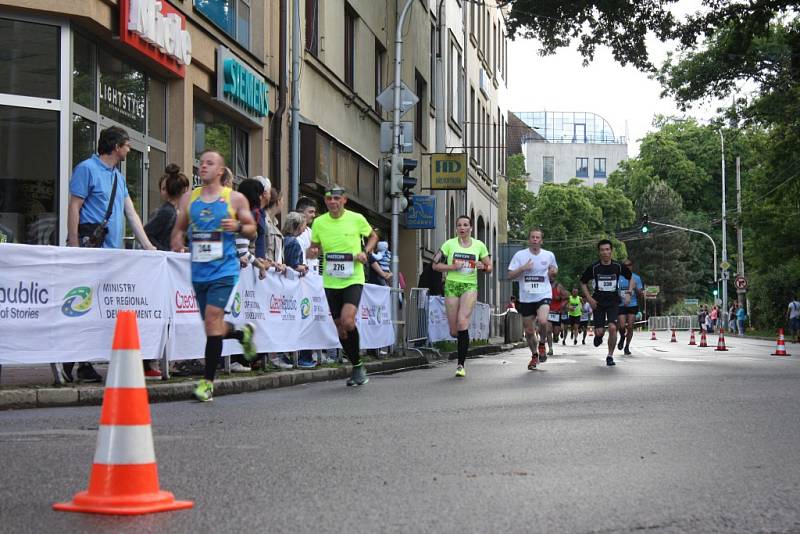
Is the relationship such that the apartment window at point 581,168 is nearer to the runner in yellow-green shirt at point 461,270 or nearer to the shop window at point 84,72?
the runner in yellow-green shirt at point 461,270

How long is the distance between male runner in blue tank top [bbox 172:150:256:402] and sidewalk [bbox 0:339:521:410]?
823mm

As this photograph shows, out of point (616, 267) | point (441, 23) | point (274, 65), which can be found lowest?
point (616, 267)

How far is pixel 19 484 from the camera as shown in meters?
5.31

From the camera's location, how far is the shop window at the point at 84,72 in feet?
45.7

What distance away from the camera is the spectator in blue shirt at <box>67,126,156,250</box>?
10.4 m

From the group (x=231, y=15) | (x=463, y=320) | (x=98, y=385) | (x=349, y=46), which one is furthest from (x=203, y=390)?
(x=349, y=46)

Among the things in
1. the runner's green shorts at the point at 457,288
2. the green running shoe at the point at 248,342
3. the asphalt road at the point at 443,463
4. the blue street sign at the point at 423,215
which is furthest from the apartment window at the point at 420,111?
the green running shoe at the point at 248,342

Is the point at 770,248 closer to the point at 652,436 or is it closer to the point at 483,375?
the point at 483,375

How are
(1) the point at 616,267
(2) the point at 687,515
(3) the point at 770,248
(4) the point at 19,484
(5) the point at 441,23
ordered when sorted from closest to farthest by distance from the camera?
1. (2) the point at 687,515
2. (4) the point at 19,484
3. (1) the point at 616,267
4. (5) the point at 441,23
5. (3) the point at 770,248

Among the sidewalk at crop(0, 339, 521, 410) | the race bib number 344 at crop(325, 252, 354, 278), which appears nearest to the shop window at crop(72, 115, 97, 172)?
the sidewalk at crop(0, 339, 521, 410)

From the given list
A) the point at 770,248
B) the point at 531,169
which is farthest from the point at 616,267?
the point at 531,169

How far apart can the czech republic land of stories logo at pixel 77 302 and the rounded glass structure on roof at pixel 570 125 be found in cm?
12936

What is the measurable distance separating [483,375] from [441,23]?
17.8 metres

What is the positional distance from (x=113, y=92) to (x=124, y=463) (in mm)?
11053
